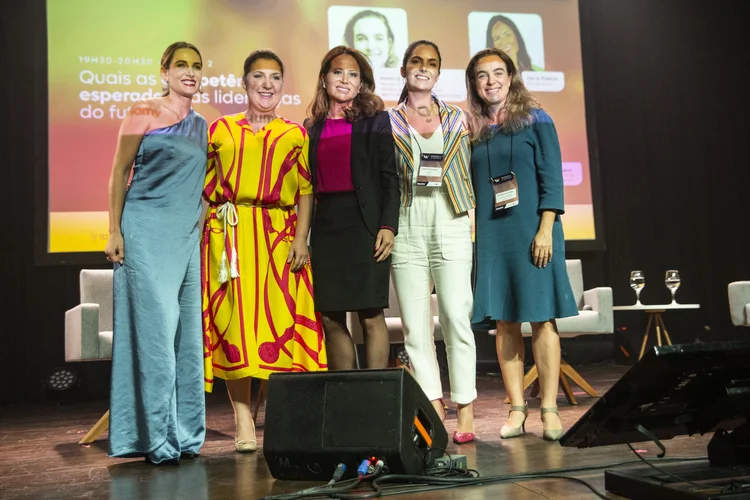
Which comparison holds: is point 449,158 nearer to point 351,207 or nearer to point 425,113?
point 425,113

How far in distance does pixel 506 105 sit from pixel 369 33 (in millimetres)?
2690

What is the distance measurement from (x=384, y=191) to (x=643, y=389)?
1390mm

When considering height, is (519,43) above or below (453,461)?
above

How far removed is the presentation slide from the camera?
493 cm

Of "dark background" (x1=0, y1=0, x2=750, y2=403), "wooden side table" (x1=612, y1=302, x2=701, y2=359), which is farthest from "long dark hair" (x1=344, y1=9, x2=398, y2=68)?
"wooden side table" (x1=612, y1=302, x2=701, y2=359)

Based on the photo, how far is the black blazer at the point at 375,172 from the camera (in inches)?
106

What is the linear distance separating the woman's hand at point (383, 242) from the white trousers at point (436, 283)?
0.10 m

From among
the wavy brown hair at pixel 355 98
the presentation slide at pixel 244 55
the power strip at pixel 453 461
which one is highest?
the presentation slide at pixel 244 55

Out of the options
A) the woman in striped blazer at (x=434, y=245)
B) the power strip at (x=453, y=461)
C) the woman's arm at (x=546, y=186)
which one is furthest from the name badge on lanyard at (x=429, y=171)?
the power strip at (x=453, y=461)

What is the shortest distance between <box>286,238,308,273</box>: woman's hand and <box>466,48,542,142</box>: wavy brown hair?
0.80 m

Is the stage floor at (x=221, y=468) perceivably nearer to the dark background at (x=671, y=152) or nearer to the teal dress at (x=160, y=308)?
the teal dress at (x=160, y=308)

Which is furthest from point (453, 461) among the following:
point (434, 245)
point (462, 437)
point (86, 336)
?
point (86, 336)

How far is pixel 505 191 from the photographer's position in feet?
9.25

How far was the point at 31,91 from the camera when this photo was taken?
5105mm
